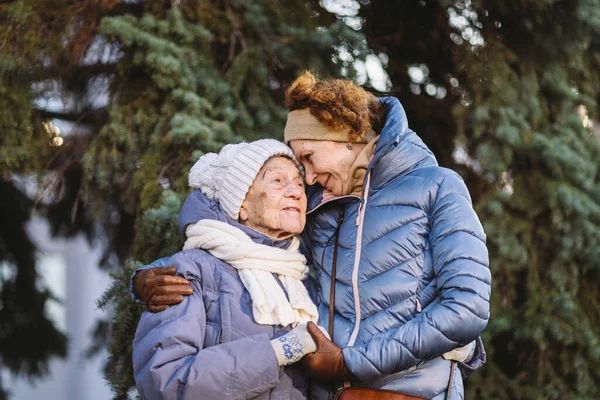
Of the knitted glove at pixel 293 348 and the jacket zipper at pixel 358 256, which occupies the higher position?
the jacket zipper at pixel 358 256

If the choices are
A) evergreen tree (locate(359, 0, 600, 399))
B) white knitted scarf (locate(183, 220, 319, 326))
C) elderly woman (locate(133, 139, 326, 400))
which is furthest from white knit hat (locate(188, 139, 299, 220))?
evergreen tree (locate(359, 0, 600, 399))

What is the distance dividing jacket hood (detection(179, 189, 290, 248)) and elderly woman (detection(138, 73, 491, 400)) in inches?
8.5

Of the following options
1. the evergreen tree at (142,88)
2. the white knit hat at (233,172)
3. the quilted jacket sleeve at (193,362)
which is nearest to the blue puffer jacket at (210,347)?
the quilted jacket sleeve at (193,362)

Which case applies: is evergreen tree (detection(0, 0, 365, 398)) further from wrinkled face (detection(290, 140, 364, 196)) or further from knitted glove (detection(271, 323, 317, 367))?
knitted glove (detection(271, 323, 317, 367))

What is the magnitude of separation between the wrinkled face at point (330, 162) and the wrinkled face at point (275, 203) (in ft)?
0.27

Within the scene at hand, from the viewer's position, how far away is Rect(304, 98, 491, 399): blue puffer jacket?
7.27ft

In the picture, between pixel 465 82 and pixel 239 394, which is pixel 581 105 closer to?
pixel 465 82

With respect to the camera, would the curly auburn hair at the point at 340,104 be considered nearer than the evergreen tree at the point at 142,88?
Yes

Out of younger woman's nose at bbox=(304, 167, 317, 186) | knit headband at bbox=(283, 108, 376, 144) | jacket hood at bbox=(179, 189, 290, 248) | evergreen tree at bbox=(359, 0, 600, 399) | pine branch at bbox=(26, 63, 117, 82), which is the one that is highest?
knit headband at bbox=(283, 108, 376, 144)

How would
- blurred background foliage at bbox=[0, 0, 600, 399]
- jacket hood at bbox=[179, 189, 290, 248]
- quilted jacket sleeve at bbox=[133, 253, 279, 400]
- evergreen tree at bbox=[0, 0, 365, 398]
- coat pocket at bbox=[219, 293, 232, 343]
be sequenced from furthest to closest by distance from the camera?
blurred background foliage at bbox=[0, 0, 600, 399]
evergreen tree at bbox=[0, 0, 365, 398]
jacket hood at bbox=[179, 189, 290, 248]
coat pocket at bbox=[219, 293, 232, 343]
quilted jacket sleeve at bbox=[133, 253, 279, 400]

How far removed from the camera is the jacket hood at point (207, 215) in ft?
8.12

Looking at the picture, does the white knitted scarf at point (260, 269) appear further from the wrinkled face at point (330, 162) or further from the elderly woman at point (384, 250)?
the wrinkled face at point (330, 162)

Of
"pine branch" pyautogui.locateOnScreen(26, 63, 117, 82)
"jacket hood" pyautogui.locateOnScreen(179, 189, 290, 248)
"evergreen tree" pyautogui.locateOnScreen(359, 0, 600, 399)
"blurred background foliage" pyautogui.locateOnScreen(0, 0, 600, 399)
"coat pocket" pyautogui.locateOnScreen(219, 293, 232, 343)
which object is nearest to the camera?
"coat pocket" pyautogui.locateOnScreen(219, 293, 232, 343)

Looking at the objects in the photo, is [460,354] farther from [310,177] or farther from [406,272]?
[310,177]
